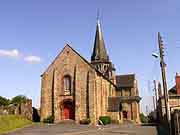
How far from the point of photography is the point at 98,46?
70250 millimetres

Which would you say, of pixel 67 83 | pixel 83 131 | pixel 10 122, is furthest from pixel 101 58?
pixel 83 131

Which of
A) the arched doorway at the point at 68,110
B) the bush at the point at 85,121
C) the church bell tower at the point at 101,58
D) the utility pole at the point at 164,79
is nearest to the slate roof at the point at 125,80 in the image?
the church bell tower at the point at 101,58

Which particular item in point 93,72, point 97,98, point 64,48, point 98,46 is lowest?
point 97,98

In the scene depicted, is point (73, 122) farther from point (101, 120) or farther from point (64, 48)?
point (64, 48)

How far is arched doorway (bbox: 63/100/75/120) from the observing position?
145 feet

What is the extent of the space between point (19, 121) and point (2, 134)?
10.9 m

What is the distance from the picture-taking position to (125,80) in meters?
67.4

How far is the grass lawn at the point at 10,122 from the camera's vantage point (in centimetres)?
3192

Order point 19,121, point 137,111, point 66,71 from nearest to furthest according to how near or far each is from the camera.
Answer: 1. point 19,121
2. point 66,71
3. point 137,111

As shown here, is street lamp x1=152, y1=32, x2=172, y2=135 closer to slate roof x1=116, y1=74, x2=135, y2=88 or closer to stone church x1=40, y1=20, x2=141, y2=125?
stone church x1=40, y1=20, x2=141, y2=125

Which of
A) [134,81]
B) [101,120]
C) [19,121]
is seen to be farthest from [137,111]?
[19,121]

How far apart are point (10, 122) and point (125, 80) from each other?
1470 inches

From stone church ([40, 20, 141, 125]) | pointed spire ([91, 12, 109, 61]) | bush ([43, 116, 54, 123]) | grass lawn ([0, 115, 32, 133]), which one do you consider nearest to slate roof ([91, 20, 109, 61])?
pointed spire ([91, 12, 109, 61])

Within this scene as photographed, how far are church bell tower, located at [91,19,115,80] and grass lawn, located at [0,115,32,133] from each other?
104 ft
